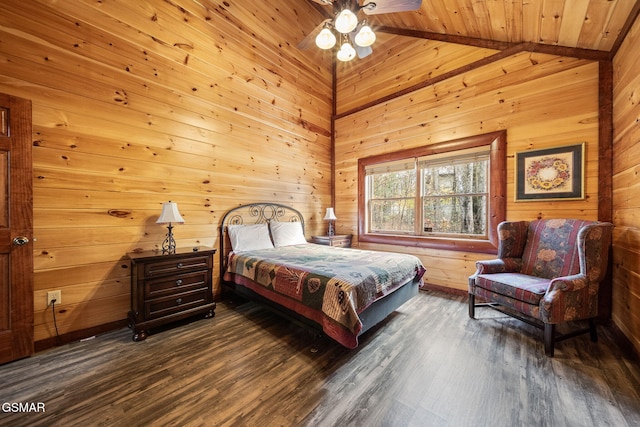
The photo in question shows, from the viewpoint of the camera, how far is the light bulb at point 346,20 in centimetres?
219

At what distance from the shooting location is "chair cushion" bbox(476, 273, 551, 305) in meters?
2.08

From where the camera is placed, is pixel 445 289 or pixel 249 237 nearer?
pixel 249 237

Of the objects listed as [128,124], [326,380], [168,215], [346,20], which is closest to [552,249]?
[326,380]

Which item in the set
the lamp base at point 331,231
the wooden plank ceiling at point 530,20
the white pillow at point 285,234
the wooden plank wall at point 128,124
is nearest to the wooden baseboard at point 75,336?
the wooden plank wall at point 128,124

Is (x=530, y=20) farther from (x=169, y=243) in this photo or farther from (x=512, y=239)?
(x=169, y=243)

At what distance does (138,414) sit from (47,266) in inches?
64.6

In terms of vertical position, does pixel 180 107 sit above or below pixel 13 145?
above

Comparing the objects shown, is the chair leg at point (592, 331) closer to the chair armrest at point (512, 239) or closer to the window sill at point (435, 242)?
the chair armrest at point (512, 239)

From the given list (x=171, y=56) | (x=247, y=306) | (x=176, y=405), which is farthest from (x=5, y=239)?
(x=171, y=56)

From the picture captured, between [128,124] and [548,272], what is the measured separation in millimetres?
4599

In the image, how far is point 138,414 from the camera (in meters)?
1.39

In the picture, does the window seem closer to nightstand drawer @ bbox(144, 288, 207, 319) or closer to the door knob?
nightstand drawer @ bbox(144, 288, 207, 319)

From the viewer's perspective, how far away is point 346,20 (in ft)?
7.25

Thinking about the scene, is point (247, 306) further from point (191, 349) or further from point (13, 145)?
point (13, 145)
